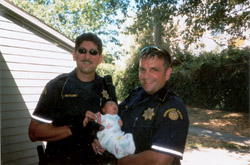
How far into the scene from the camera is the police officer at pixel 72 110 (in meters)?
2.31

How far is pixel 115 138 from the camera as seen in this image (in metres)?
2.21

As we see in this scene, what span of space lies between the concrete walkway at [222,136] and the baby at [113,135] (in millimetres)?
7942

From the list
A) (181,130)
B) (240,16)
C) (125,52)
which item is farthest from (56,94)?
(125,52)

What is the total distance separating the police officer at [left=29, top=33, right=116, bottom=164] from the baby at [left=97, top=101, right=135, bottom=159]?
0.14 metres

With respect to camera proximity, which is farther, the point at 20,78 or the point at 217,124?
the point at 217,124

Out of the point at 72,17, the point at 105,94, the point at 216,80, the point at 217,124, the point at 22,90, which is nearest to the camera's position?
the point at 105,94

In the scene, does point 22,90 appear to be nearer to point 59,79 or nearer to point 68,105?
point 59,79

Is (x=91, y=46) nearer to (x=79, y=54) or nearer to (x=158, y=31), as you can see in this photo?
(x=79, y=54)

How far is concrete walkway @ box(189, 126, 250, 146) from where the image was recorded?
866cm

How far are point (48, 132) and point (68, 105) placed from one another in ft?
1.30

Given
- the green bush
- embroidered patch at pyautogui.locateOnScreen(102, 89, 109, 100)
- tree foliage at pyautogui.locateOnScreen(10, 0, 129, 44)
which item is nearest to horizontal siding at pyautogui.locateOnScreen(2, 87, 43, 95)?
embroidered patch at pyautogui.locateOnScreen(102, 89, 109, 100)

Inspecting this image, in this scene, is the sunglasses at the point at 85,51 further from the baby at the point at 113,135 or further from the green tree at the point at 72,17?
the green tree at the point at 72,17

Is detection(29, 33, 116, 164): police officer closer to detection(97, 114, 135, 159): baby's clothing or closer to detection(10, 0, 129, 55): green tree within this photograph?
detection(97, 114, 135, 159): baby's clothing

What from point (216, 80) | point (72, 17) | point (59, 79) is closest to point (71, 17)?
point (72, 17)
